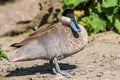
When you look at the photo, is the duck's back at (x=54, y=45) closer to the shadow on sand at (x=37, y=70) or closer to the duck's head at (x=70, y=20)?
the duck's head at (x=70, y=20)

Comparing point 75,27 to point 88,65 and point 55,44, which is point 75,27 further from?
point 88,65

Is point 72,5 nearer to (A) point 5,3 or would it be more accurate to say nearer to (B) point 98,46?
(B) point 98,46

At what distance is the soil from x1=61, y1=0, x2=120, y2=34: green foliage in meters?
0.14

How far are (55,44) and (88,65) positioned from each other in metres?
0.72

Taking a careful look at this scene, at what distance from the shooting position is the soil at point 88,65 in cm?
852

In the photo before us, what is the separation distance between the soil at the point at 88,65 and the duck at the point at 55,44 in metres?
0.28

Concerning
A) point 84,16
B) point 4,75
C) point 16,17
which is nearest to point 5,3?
point 16,17

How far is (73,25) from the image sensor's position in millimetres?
8695

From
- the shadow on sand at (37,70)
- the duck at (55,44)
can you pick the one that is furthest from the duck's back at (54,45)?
the shadow on sand at (37,70)

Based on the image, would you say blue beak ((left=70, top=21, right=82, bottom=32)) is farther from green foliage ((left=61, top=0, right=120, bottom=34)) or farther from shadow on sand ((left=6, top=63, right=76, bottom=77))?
green foliage ((left=61, top=0, right=120, bottom=34))

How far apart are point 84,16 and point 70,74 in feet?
8.02

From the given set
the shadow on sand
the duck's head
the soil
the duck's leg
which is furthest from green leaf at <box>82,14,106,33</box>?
the duck's leg

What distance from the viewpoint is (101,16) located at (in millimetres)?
10531

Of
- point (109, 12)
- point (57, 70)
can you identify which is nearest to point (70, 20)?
point (57, 70)
